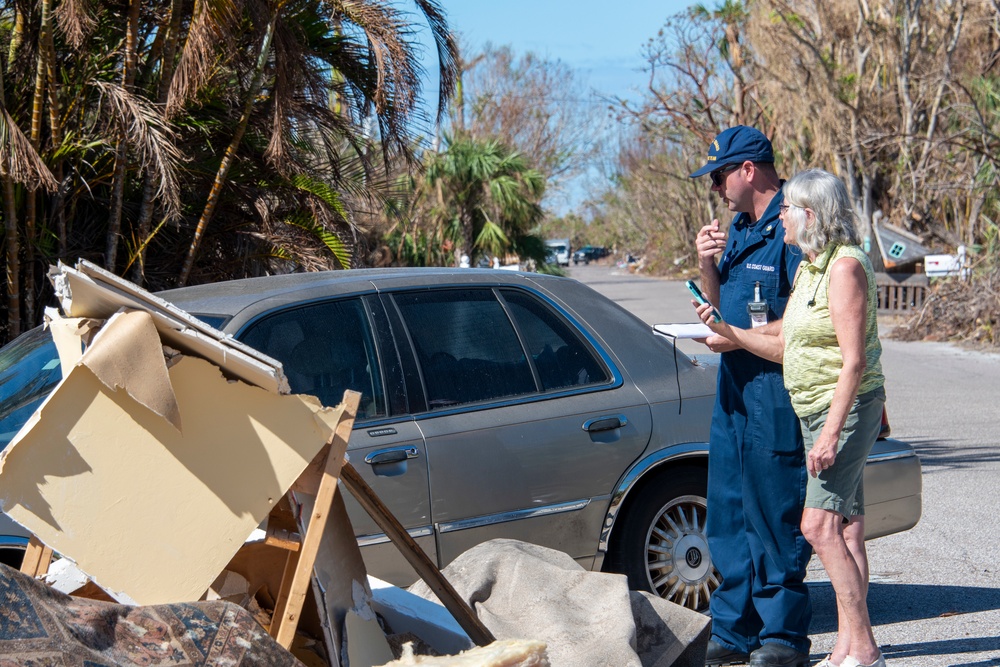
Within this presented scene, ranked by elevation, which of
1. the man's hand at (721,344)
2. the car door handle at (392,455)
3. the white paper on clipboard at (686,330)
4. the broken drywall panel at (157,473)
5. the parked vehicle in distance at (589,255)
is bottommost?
the car door handle at (392,455)

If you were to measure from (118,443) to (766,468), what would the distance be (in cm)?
256

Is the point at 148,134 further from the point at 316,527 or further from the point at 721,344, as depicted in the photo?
the point at 316,527

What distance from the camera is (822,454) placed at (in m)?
3.61

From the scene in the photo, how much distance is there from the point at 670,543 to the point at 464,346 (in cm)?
133

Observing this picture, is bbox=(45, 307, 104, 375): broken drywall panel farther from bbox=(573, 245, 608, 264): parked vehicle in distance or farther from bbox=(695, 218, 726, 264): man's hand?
bbox=(573, 245, 608, 264): parked vehicle in distance

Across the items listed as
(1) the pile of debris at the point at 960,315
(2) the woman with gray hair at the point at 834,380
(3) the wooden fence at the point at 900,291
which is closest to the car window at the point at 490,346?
(2) the woman with gray hair at the point at 834,380

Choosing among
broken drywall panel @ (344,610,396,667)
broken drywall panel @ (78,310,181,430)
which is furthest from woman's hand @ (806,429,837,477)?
broken drywall panel @ (78,310,181,430)

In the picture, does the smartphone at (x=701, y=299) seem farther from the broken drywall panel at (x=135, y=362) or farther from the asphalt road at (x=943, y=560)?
the broken drywall panel at (x=135, y=362)

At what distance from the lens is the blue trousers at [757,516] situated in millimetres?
4031

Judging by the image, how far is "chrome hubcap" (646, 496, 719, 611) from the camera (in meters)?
4.61

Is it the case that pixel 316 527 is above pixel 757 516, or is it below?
above

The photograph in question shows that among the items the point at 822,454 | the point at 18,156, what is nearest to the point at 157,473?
the point at 822,454

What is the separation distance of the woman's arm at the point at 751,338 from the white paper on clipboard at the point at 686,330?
11 centimetres

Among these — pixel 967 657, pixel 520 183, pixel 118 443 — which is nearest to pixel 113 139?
pixel 118 443
